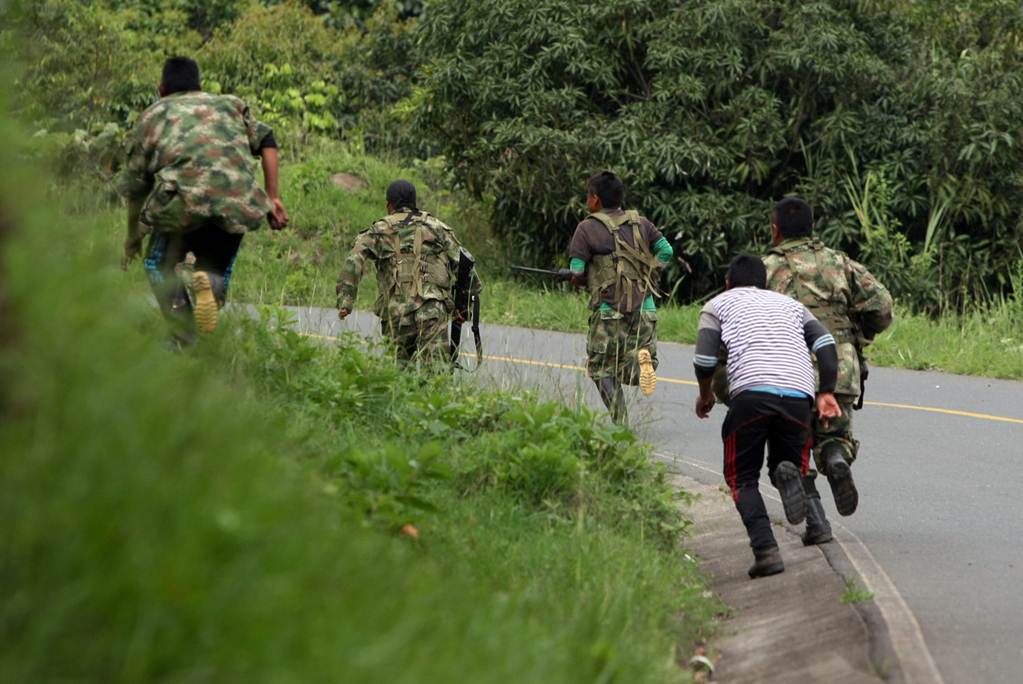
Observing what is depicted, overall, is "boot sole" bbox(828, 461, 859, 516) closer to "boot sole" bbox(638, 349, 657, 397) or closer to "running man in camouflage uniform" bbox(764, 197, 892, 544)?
"running man in camouflage uniform" bbox(764, 197, 892, 544)

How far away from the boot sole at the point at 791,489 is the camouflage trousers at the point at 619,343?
3.07 m

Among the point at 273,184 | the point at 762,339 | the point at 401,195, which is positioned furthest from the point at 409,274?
the point at 762,339

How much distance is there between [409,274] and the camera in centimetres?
1186

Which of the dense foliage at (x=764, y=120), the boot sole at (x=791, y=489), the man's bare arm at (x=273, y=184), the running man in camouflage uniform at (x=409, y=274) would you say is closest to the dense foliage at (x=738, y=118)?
the dense foliage at (x=764, y=120)

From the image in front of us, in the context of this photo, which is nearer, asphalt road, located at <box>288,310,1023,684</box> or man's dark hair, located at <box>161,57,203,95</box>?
asphalt road, located at <box>288,310,1023,684</box>

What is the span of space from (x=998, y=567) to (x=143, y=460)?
6.82 metres

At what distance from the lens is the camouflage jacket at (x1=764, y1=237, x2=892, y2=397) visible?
32.1 ft

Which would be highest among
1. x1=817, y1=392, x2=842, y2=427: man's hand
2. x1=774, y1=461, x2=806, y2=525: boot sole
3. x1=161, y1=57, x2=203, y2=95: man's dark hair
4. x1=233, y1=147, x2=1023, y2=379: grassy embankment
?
x1=161, y1=57, x2=203, y2=95: man's dark hair

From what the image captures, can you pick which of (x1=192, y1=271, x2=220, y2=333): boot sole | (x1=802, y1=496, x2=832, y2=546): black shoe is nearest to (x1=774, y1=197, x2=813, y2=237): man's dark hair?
(x1=802, y1=496, x2=832, y2=546): black shoe

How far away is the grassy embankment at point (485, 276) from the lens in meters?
18.1

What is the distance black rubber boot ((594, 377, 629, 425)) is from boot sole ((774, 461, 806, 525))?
263cm

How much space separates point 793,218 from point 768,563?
2.08 m

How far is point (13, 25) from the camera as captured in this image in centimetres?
511

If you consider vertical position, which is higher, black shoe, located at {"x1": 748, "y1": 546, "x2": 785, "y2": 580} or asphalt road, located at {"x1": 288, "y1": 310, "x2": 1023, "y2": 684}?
black shoe, located at {"x1": 748, "y1": 546, "x2": 785, "y2": 580}
